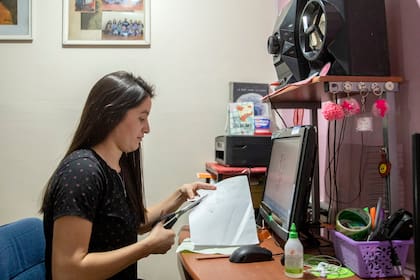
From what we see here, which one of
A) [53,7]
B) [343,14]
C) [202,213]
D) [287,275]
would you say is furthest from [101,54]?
[287,275]

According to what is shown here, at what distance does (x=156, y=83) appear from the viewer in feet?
7.95

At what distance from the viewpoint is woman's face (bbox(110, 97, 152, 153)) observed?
1.29 m

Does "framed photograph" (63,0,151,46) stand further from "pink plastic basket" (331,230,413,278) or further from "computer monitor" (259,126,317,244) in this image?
A: "pink plastic basket" (331,230,413,278)

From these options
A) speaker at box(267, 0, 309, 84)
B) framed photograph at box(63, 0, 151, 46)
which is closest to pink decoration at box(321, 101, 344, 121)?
speaker at box(267, 0, 309, 84)

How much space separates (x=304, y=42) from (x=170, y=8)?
1.19 metres

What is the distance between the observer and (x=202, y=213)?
150cm

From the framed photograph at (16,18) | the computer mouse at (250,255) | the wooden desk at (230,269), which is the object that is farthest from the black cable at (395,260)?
the framed photograph at (16,18)

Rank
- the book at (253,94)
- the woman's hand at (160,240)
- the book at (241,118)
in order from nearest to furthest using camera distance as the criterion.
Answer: the woman's hand at (160,240) < the book at (241,118) < the book at (253,94)

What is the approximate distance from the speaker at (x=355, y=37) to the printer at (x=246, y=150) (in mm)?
806

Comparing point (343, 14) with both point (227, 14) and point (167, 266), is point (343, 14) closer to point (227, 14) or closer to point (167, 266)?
point (227, 14)

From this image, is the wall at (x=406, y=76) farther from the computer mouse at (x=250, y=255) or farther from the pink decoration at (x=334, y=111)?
the computer mouse at (x=250, y=255)

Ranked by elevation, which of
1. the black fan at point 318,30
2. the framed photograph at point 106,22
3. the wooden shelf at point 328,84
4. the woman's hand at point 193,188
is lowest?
the woman's hand at point 193,188

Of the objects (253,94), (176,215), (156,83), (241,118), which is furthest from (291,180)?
(156,83)

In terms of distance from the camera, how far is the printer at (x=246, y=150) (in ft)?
6.66
